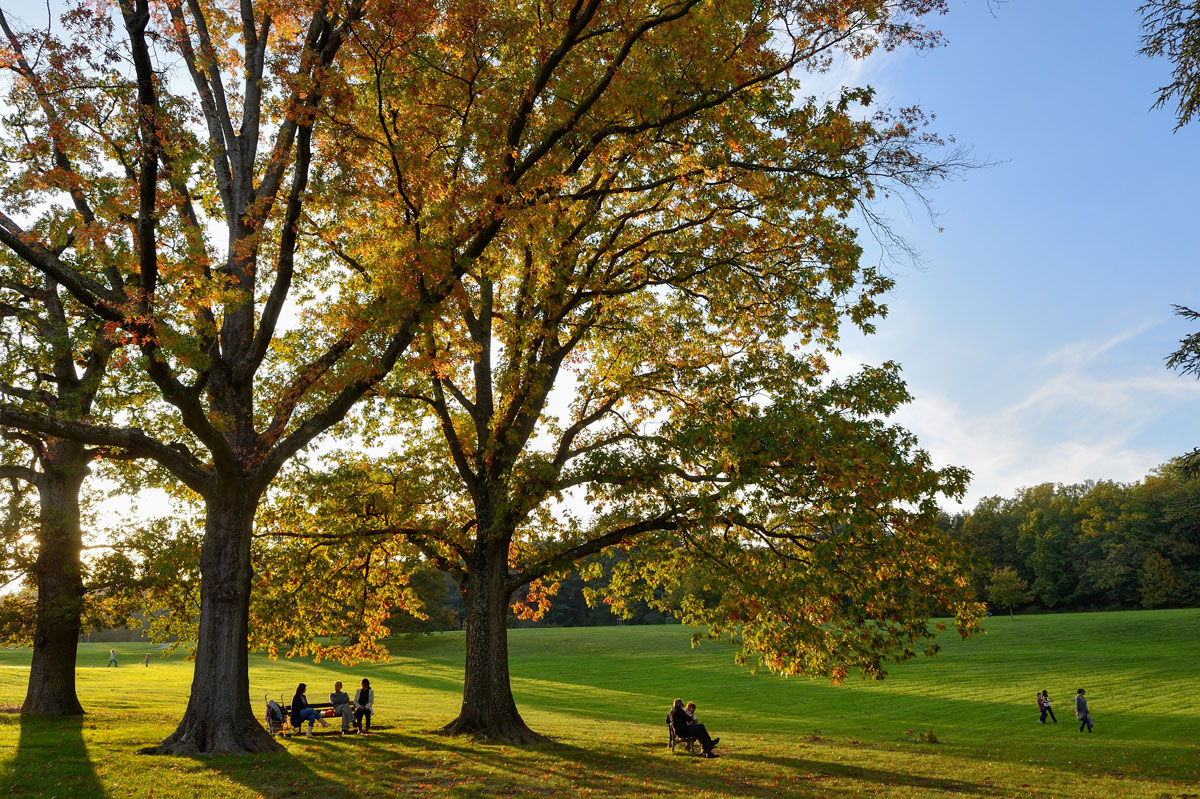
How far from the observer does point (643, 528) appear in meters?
18.1

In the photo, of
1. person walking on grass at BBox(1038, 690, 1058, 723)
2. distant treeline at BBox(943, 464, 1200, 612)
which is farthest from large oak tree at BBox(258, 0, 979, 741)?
distant treeline at BBox(943, 464, 1200, 612)

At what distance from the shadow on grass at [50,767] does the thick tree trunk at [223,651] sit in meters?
1.50

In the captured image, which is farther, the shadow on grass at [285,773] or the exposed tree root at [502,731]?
the exposed tree root at [502,731]

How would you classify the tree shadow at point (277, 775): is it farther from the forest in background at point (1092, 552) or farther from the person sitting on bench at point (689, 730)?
the forest in background at point (1092, 552)

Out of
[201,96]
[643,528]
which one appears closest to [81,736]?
[643,528]

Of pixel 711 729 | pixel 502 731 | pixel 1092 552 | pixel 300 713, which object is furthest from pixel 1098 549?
pixel 300 713

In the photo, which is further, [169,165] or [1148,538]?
[1148,538]

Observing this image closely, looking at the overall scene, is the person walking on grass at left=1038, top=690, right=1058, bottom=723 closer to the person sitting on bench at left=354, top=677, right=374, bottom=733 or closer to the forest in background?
the person sitting on bench at left=354, top=677, right=374, bottom=733

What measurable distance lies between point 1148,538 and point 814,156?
9648 cm

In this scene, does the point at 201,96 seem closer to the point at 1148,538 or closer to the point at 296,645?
the point at 296,645

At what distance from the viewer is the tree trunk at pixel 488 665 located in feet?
61.2

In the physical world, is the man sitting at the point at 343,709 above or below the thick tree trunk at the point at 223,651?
below

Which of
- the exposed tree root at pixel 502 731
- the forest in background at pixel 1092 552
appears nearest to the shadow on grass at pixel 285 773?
the exposed tree root at pixel 502 731

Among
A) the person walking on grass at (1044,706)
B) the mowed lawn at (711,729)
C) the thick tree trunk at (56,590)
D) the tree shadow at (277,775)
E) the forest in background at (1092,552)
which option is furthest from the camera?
the forest in background at (1092,552)
